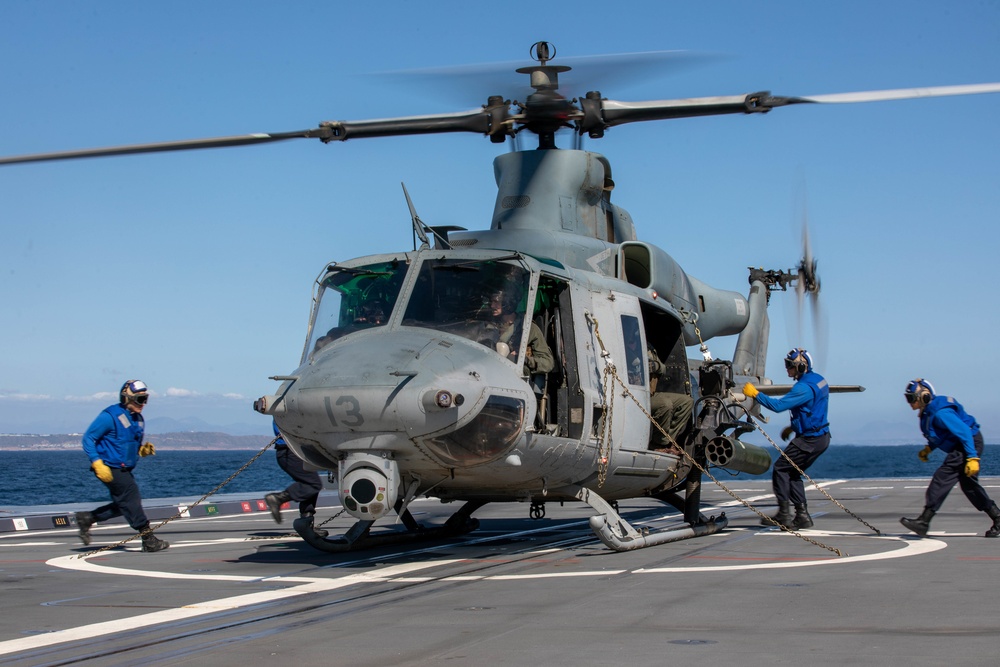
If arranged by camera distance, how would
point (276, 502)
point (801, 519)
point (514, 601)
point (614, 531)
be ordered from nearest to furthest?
1. point (514, 601)
2. point (614, 531)
3. point (276, 502)
4. point (801, 519)

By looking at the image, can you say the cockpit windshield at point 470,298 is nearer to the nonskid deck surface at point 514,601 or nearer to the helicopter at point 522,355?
the helicopter at point 522,355

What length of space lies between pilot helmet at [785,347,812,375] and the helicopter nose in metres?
4.43

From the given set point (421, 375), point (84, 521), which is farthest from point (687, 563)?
point (84, 521)

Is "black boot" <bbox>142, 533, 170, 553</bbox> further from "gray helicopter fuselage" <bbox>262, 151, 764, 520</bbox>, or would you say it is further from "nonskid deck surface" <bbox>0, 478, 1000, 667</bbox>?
"gray helicopter fuselage" <bbox>262, 151, 764, 520</bbox>

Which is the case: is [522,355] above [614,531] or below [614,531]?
above

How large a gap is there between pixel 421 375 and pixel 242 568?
2.50 m

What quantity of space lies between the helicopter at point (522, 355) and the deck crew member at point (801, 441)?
0.63 metres

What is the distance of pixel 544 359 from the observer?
10.2 m

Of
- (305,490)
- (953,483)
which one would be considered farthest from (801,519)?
(305,490)

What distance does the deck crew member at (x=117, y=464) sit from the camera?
11.4 meters

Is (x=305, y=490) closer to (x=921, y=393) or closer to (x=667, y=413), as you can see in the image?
(x=667, y=413)

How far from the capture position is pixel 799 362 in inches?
502

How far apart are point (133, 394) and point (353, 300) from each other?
3.05m

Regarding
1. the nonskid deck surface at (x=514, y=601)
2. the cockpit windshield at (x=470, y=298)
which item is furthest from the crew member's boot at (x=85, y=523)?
the cockpit windshield at (x=470, y=298)
